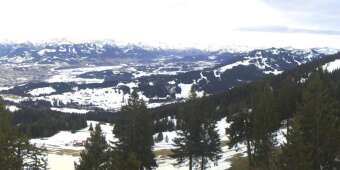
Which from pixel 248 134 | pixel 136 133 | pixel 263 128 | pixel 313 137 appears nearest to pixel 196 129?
pixel 263 128

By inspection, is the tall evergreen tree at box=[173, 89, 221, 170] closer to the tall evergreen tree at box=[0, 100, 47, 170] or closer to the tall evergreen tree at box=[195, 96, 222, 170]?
the tall evergreen tree at box=[195, 96, 222, 170]

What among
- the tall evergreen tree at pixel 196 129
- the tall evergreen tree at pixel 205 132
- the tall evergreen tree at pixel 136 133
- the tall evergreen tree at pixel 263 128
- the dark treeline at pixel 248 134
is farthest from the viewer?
the tall evergreen tree at pixel 263 128

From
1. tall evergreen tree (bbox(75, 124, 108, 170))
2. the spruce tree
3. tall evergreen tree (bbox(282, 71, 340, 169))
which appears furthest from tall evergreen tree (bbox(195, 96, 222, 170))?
tall evergreen tree (bbox(282, 71, 340, 169))

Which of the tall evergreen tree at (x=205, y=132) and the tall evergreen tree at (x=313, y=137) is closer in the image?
the tall evergreen tree at (x=313, y=137)

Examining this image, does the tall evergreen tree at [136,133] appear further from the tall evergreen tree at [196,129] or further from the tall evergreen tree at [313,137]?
the tall evergreen tree at [313,137]

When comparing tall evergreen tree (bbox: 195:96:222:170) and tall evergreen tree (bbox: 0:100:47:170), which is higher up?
tall evergreen tree (bbox: 0:100:47:170)

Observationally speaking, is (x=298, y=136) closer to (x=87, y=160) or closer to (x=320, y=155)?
(x=320, y=155)

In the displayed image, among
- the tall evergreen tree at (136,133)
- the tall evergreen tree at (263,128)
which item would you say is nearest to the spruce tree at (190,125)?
the tall evergreen tree at (136,133)

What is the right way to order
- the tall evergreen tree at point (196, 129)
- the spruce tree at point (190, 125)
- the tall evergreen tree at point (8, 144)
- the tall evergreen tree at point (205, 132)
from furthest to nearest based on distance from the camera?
the tall evergreen tree at point (205, 132), the tall evergreen tree at point (196, 129), the spruce tree at point (190, 125), the tall evergreen tree at point (8, 144)

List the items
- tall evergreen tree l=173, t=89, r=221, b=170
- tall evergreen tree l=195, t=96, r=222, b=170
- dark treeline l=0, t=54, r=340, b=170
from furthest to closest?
1. tall evergreen tree l=195, t=96, r=222, b=170
2. tall evergreen tree l=173, t=89, r=221, b=170
3. dark treeline l=0, t=54, r=340, b=170

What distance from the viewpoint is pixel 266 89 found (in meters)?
75.0

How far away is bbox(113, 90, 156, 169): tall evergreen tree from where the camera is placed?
53312mm

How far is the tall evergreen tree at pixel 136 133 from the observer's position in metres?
53.3

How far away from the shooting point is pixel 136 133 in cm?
5362
